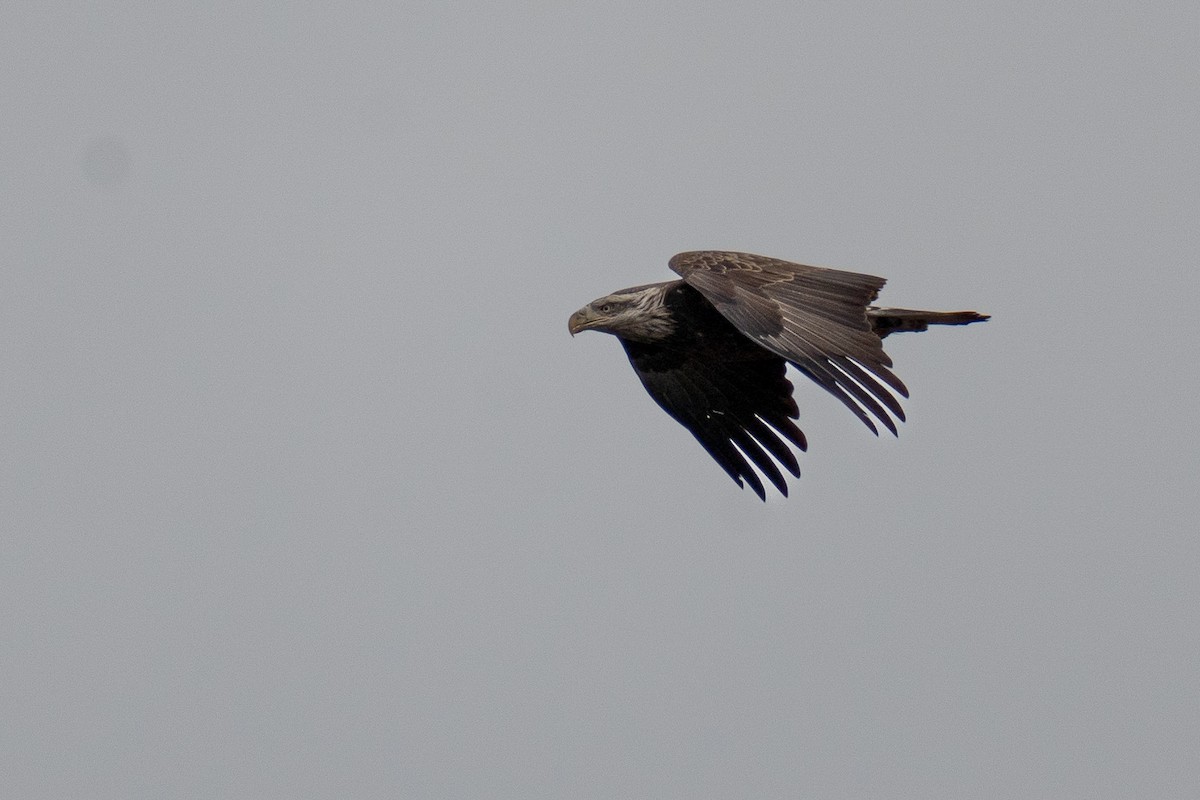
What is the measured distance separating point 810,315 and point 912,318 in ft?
4.79

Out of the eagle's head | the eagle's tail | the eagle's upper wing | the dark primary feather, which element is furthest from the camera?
the dark primary feather

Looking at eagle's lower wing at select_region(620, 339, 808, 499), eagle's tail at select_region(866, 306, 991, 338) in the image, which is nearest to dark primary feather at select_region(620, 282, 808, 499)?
eagle's lower wing at select_region(620, 339, 808, 499)

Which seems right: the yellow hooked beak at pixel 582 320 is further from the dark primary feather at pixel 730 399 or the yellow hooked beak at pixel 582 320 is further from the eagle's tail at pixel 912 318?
the eagle's tail at pixel 912 318

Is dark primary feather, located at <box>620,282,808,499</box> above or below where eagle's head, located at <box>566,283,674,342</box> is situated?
below

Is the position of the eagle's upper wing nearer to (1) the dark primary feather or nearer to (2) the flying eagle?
(2) the flying eagle

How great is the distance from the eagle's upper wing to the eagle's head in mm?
683

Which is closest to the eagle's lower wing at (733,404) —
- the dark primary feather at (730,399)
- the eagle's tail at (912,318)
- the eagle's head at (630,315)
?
the dark primary feather at (730,399)

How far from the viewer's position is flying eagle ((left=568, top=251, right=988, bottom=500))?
12.4 meters

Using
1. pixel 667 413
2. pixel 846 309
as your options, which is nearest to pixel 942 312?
pixel 846 309

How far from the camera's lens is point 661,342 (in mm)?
14781

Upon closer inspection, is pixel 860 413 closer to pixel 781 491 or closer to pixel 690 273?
pixel 690 273

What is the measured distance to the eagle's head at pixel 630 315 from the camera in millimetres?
14484

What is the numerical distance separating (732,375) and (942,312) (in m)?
1.76

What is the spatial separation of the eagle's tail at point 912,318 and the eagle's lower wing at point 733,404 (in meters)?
1.01
